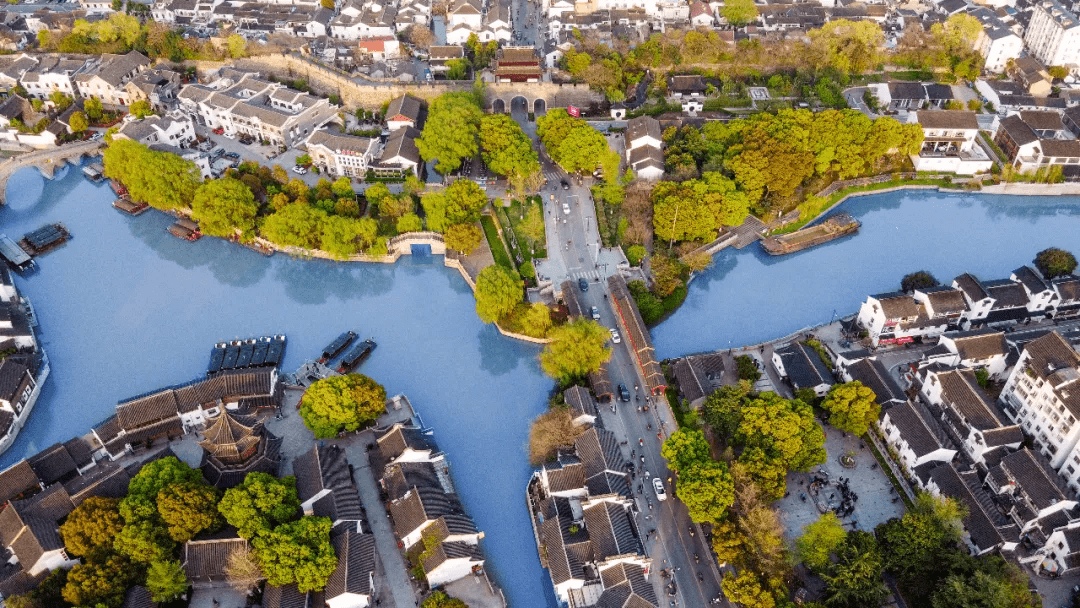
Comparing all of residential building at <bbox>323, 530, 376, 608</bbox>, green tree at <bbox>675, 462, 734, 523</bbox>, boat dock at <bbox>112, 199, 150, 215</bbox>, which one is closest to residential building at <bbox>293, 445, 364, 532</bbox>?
residential building at <bbox>323, 530, 376, 608</bbox>

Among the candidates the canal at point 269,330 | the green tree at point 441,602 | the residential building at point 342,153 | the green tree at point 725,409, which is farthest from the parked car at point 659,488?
the residential building at point 342,153

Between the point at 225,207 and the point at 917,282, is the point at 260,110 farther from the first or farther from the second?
the point at 917,282

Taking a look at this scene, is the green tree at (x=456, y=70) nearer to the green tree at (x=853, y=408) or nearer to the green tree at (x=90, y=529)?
the green tree at (x=853, y=408)

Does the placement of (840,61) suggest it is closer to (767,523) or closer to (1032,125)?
(1032,125)

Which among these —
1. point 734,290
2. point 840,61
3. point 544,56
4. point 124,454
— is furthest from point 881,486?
point 544,56

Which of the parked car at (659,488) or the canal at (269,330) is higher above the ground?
the canal at (269,330)
